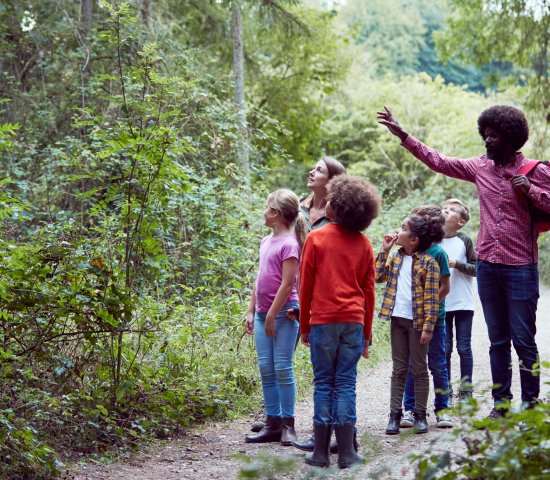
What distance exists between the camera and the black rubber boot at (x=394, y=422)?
6.04 meters

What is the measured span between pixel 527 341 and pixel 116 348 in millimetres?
2815

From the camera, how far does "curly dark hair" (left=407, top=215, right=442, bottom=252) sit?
6.15 metres

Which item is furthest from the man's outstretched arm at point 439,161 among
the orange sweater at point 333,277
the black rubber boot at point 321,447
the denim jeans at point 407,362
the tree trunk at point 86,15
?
the tree trunk at point 86,15

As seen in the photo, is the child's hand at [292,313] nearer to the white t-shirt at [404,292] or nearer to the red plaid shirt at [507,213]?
the white t-shirt at [404,292]

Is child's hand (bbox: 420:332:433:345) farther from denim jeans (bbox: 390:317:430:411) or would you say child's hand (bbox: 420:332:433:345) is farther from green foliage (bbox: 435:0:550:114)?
green foliage (bbox: 435:0:550:114)

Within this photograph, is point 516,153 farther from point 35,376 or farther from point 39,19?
point 39,19

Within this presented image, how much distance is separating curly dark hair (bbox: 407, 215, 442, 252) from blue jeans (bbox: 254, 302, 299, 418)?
1.10 meters

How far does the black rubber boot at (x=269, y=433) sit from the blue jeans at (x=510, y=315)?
154cm

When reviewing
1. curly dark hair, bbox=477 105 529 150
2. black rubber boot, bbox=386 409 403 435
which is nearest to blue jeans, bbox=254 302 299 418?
black rubber boot, bbox=386 409 403 435

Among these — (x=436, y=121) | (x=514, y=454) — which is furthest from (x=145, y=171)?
(x=436, y=121)

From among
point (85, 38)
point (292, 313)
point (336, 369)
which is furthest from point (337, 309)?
point (85, 38)

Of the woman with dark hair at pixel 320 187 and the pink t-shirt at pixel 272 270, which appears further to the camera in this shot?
the woman with dark hair at pixel 320 187

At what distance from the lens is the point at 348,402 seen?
5.08 metres

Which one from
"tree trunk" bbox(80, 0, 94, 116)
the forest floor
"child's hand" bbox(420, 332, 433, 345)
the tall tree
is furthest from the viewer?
the tall tree
